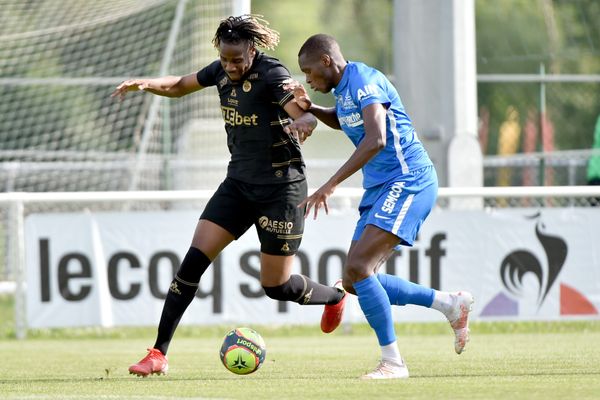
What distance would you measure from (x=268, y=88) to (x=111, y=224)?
4.14 metres

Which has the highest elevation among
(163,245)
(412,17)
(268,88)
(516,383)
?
(412,17)

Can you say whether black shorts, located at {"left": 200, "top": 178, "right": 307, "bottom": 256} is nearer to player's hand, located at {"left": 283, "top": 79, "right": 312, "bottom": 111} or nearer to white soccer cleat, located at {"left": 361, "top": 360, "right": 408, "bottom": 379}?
player's hand, located at {"left": 283, "top": 79, "right": 312, "bottom": 111}

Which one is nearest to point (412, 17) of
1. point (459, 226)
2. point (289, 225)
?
point (459, 226)

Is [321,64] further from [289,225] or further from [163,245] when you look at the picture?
[163,245]

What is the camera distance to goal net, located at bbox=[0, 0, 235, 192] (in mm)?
15141

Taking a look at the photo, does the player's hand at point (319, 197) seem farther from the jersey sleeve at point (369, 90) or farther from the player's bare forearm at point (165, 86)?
the player's bare forearm at point (165, 86)

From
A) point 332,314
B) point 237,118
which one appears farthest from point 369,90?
point 332,314

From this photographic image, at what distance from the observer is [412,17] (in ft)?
43.0

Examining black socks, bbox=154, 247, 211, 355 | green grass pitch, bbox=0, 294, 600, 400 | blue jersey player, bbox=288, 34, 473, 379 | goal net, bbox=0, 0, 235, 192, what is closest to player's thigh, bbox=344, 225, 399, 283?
blue jersey player, bbox=288, 34, 473, 379

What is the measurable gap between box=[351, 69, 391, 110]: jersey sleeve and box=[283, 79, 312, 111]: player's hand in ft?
1.31

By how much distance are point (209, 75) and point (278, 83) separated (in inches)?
24.3

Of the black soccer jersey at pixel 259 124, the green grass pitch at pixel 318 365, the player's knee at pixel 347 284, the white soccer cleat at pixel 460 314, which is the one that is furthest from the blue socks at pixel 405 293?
the black soccer jersey at pixel 259 124

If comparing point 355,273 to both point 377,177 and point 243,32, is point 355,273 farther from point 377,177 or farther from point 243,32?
point 243,32

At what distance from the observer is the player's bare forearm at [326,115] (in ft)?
25.6
